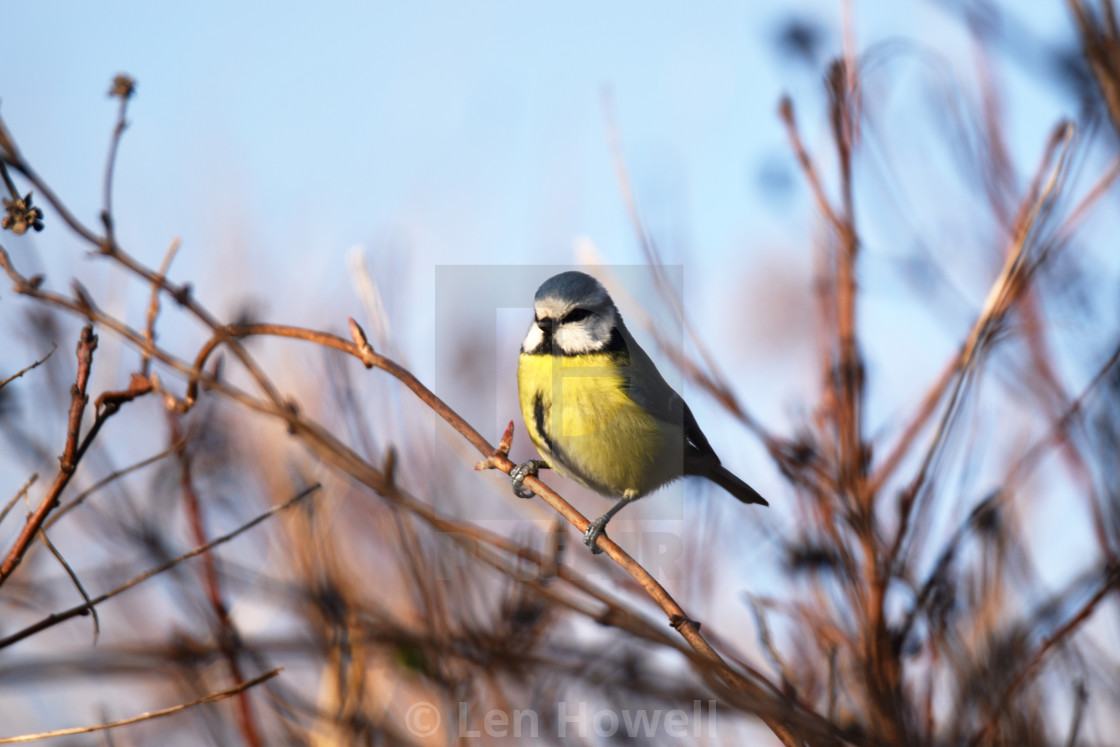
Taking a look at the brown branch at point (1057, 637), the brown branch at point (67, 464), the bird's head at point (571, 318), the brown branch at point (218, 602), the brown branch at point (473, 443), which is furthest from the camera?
the bird's head at point (571, 318)

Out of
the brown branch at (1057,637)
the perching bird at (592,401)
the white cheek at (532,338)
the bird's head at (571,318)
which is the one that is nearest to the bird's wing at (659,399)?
the perching bird at (592,401)

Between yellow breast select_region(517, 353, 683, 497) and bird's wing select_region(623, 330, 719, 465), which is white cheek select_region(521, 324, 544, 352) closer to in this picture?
yellow breast select_region(517, 353, 683, 497)

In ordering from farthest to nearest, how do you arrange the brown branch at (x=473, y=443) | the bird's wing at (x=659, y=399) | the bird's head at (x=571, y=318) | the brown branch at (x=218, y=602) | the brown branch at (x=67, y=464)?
the bird's wing at (x=659, y=399), the bird's head at (x=571, y=318), the brown branch at (x=218, y=602), the brown branch at (x=67, y=464), the brown branch at (x=473, y=443)

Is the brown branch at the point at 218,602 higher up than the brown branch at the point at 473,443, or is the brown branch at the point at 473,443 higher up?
the brown branch at the point at 473,443

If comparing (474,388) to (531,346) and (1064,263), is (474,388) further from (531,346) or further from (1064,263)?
(1064,263)

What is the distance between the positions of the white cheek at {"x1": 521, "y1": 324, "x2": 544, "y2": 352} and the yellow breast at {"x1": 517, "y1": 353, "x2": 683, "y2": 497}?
0.11 ft

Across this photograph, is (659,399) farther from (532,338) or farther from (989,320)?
(989,320)

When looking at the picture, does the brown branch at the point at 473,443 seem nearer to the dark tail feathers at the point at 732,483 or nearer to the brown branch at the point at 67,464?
the brown branch at the point at 67,464

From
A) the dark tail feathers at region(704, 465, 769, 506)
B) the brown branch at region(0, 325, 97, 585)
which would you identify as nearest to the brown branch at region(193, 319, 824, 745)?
the brown branch at region(0, 325, 97, 585)

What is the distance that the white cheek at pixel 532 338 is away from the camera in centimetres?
286

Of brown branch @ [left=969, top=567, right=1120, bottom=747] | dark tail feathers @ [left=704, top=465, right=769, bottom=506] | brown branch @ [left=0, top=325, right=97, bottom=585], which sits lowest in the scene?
dark tail feathers @ [left=704, top=465, right=769, bottom=506]

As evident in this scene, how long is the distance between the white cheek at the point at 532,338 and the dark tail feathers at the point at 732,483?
29.9 inches

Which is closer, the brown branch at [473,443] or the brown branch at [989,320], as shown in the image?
the brown branch at [473,443]

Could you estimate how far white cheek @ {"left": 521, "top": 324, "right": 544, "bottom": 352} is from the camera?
2858mm
